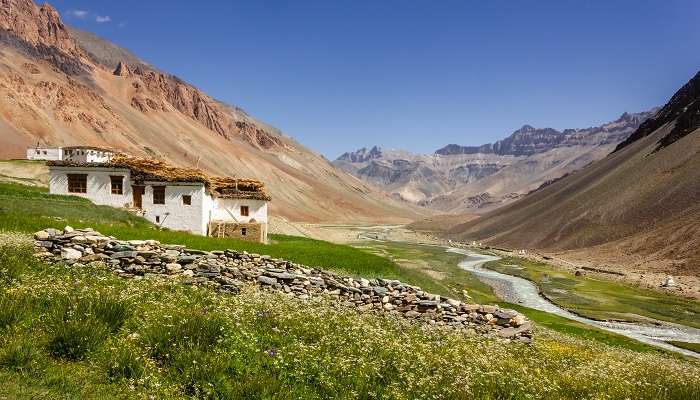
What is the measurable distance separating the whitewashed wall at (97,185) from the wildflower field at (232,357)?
95.2ft

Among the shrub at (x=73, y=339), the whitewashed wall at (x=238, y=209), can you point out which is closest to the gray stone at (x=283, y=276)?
the shrub at (x=73, y=339)

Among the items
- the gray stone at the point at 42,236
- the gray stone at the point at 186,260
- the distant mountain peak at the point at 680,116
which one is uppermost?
the distant mountain peak at the point at 680,116

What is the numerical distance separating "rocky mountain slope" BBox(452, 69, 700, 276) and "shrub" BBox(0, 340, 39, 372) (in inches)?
3286

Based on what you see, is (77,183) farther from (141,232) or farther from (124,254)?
(124,254)

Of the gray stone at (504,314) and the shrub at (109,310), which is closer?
the shrub at (109,310)

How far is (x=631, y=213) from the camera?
4117 inches

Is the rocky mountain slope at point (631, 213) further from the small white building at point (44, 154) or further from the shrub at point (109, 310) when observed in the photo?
the small white building at point (44, 154)

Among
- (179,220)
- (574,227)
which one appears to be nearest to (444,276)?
(179,220)

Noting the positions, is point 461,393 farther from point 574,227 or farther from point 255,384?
point 574,227

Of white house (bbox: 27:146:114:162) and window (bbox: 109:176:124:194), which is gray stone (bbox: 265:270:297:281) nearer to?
window (bbox: 109:176:124:194)

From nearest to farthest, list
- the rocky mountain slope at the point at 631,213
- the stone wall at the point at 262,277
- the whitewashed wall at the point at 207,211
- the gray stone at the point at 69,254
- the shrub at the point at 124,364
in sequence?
1. the shrub at the point at 124,364
2. the gray stone at the point at 69,254
3. the stone wall at the point at 262,277
4. the whitewashed wall at the point at 207,211
5. the rocky mountain slope at the point at 631,213

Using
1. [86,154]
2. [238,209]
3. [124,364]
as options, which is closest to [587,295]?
[238,209]

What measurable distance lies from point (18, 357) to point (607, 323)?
46.8 meters

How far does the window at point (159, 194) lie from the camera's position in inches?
1684
